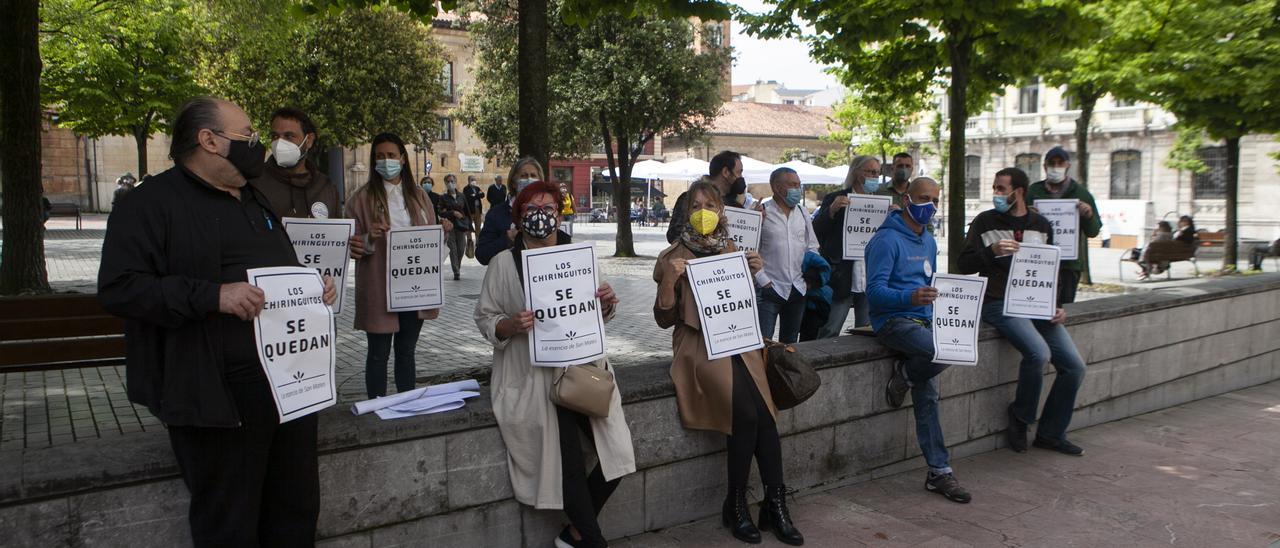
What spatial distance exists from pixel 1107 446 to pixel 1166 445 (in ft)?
1.70

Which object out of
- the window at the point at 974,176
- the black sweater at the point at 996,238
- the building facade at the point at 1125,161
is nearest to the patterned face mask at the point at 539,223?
the black sweater at the point at 996,238

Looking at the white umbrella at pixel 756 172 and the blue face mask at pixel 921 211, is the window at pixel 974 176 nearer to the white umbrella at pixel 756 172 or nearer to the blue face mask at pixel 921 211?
the white umbrella at pixel 756 172

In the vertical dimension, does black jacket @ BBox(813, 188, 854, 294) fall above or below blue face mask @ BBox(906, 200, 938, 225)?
below

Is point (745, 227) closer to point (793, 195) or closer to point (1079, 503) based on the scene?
point (793, 195)

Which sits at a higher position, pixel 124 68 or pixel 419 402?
pixel 124 68

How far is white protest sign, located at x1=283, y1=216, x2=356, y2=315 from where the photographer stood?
16.3 feet

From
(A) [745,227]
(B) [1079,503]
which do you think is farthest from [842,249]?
(B) [1079,503]

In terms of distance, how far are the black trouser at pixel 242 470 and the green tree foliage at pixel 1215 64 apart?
16218 millimetres

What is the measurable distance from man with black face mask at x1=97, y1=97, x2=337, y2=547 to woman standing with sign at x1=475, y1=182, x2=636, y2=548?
1.11 meters

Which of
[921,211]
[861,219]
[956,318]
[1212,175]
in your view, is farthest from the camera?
[1212,175]

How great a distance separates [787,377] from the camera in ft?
15.5

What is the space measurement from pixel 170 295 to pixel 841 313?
5.52 metres

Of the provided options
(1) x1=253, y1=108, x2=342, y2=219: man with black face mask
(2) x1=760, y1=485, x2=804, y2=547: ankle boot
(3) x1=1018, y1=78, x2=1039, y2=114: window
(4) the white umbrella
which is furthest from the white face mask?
(3) x1=1018, y1=78, x2=1039, y2=114: window

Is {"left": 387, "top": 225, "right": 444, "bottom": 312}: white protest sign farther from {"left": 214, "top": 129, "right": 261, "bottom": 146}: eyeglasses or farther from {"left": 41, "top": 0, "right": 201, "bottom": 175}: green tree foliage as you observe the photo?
{"left": 41, "top": 0, "right": 201, "bottom": 175}: green tree foliage
